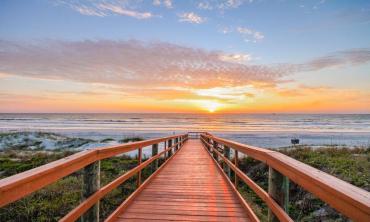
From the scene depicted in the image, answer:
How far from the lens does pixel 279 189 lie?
94.7 inches

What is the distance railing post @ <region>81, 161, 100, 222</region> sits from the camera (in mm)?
2689

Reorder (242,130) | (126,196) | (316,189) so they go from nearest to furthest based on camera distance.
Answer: (316,189) → (126,196) → (242,130)

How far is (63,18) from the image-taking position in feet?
47.9

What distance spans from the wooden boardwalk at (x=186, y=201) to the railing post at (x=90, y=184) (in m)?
0.86

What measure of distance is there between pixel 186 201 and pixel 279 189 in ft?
8.60

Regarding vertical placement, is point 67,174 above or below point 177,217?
above

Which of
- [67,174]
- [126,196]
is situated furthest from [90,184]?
[126,196]

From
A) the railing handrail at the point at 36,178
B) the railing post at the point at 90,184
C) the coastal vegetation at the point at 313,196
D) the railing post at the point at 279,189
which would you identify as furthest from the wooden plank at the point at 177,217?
the coastal vegetation at the point at 313,196

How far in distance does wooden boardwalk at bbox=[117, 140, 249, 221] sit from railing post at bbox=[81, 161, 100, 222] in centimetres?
86

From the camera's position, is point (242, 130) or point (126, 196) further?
point (242, 130)

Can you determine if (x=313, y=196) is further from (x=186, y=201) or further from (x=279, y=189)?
(x=279, y=189)

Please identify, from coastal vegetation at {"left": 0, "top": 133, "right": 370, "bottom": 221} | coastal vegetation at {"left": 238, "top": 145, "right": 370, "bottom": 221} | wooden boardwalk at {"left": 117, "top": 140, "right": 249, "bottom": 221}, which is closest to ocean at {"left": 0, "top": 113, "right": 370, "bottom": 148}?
coastal vegetation at {"left": 238, "top": 145, "right": 370, "bottom": 221}

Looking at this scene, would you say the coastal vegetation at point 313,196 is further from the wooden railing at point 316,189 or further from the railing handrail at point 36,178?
Result: the railing handrail at point 36,178

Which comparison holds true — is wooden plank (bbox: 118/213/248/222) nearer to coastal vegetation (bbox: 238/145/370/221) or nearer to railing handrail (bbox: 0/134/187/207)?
railing handrail (bbox: 0/134/187/207)
